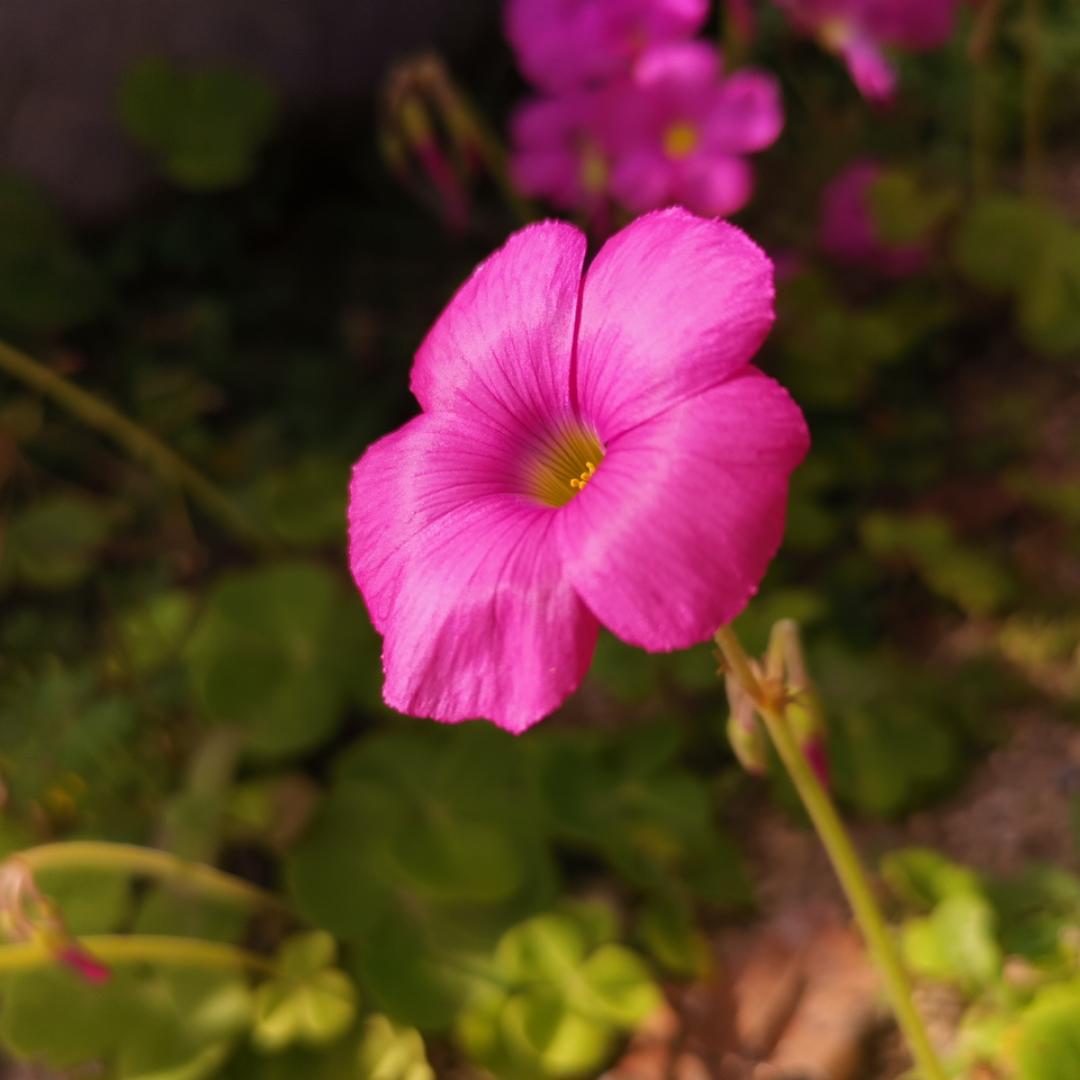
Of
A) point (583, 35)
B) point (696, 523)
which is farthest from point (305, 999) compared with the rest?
point (583, 35)

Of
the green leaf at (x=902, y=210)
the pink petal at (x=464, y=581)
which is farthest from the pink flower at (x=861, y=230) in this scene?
the pink petal at (x=464, y=581)

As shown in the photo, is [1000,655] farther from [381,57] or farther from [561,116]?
[381,57]

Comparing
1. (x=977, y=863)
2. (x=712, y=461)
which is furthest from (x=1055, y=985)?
(x=712, y=461)

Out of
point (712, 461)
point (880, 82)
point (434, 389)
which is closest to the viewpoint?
point (712, 461)

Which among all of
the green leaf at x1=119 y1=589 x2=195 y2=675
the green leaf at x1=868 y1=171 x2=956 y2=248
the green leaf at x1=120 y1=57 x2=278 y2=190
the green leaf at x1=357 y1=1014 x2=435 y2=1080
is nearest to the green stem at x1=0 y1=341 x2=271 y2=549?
the green leaf at x1=119 y1=589 x2=195 y2=675

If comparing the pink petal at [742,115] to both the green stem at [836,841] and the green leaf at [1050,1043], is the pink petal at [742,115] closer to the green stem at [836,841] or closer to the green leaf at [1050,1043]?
the green stem at [836,841]
